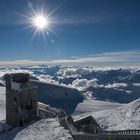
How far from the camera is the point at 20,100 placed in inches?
1251

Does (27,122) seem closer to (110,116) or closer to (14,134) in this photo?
(14,134)

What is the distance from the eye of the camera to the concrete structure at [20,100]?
31.4m

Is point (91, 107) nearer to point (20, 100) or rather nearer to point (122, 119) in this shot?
point (122, 119)

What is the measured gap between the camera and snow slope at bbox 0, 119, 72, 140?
21.8 m

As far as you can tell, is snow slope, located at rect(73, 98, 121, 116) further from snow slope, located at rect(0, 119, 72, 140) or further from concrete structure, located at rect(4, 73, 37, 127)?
snow slope, located at rect(0, 119, 72, 140)

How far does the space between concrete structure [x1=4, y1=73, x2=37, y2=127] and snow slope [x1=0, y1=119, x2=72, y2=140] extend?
3162 mm

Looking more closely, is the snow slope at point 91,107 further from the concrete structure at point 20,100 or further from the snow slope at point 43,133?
the snow slope at point 43,133

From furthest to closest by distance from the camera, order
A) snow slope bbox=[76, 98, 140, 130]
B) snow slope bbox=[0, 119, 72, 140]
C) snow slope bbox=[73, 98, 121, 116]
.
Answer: snow slope bbox=[73, 98, 121, 116] → snow slope bbox=[76, 98, 140, 130] → snow slope bbox=[0, 119, 72, 140]

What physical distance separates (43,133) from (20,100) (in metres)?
8.82

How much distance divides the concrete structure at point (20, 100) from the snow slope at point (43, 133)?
3.16 metres

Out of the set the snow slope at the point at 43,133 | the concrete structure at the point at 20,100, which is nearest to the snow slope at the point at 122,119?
the concrete structure at the point at 20,100

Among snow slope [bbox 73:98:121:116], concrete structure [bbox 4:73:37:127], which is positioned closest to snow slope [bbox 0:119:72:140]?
concrete structure [bbox 4:73:37:127]

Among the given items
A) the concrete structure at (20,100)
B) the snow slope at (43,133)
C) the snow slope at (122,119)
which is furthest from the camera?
the snow slope at (122,119)

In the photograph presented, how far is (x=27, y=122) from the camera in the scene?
31.1 metres
